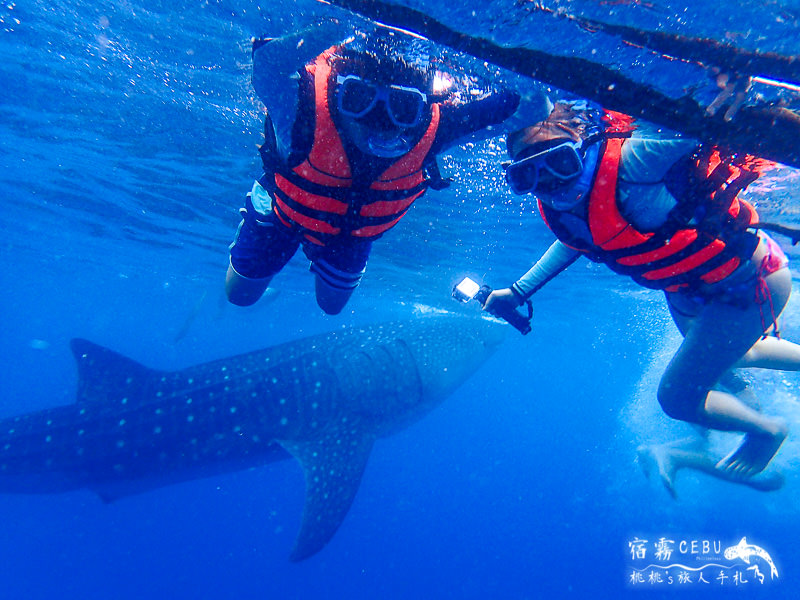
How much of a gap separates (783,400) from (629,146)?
→ 64.7 ft

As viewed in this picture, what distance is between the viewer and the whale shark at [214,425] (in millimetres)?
6863

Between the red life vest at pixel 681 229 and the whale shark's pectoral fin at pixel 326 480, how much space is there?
5.11 meters

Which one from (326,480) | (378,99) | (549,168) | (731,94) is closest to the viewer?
(731,94)

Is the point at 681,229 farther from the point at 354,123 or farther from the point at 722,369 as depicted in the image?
the point at 354,123

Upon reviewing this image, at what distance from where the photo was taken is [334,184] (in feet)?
9.25

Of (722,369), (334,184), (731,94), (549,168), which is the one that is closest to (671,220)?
(549,168)

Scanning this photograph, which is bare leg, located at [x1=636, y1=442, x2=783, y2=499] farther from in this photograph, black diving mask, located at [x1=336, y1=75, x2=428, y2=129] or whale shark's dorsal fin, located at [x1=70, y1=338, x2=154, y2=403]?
whale shark's dorsal fin, located at [x1=70, y1=338, x2=154, y2=403]

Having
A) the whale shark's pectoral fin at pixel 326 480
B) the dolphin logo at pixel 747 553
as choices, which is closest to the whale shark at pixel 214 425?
the whale shark's pectoral fin at pixel 326 480

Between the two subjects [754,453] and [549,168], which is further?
[754,453]

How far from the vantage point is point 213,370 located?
757 centimetres

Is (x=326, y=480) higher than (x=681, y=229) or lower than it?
lower

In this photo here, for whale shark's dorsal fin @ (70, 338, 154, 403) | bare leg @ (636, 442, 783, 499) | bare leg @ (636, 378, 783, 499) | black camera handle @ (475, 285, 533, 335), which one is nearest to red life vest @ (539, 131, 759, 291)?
black camera handle @ (475, 285, 533, 335)

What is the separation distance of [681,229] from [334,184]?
2.30 metres

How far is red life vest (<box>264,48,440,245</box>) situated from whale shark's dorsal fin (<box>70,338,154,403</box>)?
17.7 feet
